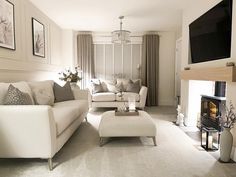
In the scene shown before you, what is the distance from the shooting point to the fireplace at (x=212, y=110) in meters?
2.97

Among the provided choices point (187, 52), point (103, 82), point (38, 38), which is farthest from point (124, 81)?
point (38, 38)

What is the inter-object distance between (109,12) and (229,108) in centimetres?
312

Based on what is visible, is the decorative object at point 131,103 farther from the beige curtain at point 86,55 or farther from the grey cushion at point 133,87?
the beige curtain at point 86,55

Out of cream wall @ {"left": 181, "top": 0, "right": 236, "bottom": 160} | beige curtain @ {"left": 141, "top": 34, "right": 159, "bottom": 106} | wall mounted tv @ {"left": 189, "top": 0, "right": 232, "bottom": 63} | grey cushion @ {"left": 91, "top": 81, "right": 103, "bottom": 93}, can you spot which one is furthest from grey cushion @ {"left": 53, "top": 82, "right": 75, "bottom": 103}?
beige curtain @ {"left": 141, "top": 34, "right": 159, "bottom": 106}

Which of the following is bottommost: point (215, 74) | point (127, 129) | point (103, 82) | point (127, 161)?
point (127, 161)

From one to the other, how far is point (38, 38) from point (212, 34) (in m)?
3.37

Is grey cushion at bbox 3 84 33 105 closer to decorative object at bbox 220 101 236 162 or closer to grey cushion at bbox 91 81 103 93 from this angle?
decorative object at bbox 220 101 236 162

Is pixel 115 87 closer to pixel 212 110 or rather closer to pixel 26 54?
pixel 26 54

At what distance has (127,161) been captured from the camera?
7.43 feet

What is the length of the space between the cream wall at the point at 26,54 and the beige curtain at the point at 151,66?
2.76m

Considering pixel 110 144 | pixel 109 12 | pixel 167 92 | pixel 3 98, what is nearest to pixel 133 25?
pixel 109 12

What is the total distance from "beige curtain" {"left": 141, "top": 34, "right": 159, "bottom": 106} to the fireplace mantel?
2.44 m

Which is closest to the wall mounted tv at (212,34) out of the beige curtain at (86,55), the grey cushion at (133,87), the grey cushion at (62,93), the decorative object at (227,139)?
the decorative object at (227,139)

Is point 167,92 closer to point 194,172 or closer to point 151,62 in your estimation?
point 151,62
